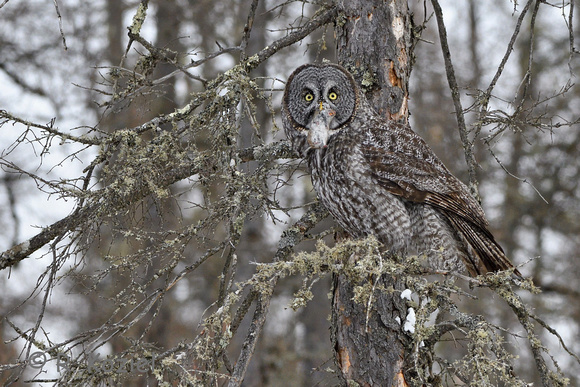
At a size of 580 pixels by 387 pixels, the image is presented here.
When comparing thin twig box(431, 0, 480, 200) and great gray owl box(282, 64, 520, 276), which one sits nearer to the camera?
great gray owl box(282, 64, 520, 276)

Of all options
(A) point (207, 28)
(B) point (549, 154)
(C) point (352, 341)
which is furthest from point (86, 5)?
(C) point (352, 341)

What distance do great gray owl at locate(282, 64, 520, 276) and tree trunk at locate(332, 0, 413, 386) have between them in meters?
0.23

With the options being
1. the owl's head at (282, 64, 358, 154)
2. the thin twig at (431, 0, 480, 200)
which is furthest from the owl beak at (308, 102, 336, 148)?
the thin twig at (431, 0, 480, 200)

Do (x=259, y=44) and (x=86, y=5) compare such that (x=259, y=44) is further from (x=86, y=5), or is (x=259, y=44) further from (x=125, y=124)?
(x=86, y=5)

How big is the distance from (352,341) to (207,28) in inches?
291

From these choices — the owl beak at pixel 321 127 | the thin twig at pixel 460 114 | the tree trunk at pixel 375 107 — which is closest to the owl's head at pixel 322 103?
the owl beak at pixel 321 127

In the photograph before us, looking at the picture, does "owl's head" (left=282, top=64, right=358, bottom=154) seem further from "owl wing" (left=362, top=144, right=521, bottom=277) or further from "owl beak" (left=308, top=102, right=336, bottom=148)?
"owl wing" (left=362, top=144, right=521, bottom=277)

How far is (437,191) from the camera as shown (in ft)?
12.8

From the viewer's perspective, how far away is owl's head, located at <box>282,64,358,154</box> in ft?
12.9

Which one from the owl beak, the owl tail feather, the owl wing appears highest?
the owl beak

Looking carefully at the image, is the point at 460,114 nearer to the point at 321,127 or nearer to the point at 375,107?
the point at 375,107

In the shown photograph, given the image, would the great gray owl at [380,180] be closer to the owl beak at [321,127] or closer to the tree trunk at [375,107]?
the owl beak at [321,127]

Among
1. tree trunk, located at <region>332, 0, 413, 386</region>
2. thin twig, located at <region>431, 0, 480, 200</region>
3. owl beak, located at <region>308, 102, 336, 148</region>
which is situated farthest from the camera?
thin twig, located at <region>431, 0, 480, 200</region>

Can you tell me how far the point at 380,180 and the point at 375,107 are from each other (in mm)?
614
